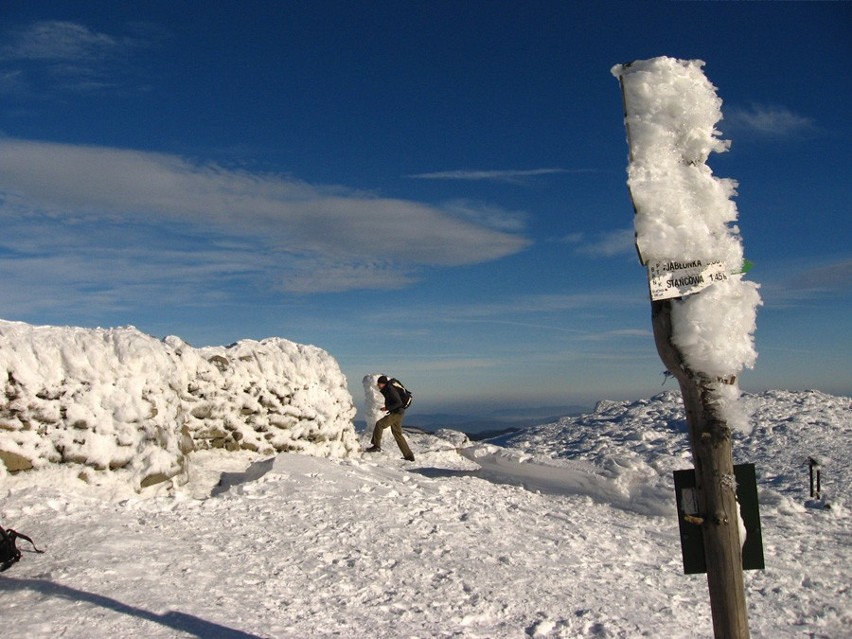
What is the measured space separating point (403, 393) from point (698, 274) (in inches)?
350

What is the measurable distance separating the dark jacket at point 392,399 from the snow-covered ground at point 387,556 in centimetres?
140

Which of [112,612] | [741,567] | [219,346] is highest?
[219,346]

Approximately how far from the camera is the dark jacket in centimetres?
1217

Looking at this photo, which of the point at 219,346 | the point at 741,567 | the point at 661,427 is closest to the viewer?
the point at 741,567

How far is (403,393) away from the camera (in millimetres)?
12281

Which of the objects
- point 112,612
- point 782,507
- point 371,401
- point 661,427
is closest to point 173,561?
point 112,612

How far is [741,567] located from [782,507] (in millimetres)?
6985

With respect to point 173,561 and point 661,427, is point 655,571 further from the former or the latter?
point 661,427

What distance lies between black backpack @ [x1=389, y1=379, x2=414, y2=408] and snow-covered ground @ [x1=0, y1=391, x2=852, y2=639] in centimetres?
149

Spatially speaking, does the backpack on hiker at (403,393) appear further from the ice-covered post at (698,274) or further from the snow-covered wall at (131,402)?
the ice-covered post at (698,274)

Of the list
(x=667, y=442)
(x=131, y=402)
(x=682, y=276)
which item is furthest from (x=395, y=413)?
(x=682, y=276)

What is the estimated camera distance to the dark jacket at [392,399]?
12.2 metres

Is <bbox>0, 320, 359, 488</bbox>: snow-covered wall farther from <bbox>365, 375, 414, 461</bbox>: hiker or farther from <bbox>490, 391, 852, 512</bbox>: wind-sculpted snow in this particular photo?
<bbox>490, 391, 852, 512</bbox>: wind-sculpted snow

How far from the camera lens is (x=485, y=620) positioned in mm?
5492
